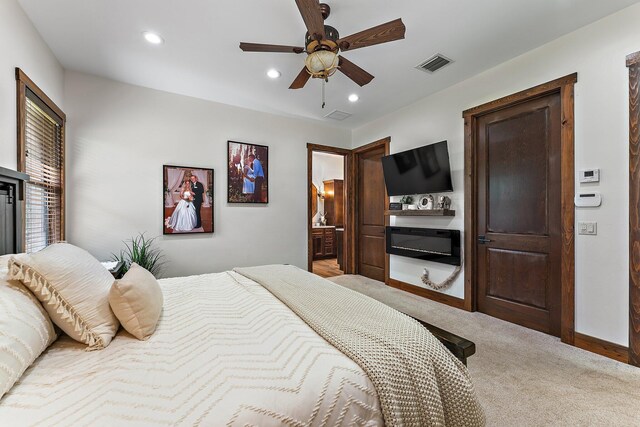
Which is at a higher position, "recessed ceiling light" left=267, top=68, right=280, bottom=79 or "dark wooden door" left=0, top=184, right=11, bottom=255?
"recessed ceiling light" left=267, top=68, right=280, bottom=79

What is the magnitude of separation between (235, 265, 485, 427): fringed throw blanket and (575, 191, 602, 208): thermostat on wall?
2118 mm

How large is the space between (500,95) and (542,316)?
228 cm

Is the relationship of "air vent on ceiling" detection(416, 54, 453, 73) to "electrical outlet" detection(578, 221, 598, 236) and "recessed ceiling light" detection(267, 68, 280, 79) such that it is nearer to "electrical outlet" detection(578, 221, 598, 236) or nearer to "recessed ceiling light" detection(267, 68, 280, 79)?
"recessed ceiling light" detection(267, 68, 280, 79)

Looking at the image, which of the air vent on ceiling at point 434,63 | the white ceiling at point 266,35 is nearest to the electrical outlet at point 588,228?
the white ceiling at point 266,35

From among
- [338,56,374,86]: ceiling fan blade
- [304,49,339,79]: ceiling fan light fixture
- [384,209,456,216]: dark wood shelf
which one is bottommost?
[384,209,456,216]: dark wood shelf

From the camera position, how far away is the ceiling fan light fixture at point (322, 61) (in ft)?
6.38

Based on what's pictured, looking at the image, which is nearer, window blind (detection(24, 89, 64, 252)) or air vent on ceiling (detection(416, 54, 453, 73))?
window blind (detection(24, 89, 64, 252))

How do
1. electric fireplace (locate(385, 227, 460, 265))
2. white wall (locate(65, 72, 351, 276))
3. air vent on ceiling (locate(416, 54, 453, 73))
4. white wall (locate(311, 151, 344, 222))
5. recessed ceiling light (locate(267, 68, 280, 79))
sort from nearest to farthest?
air vent on ceiling (locate(416, 54, 453, 73)) < recessed ceiling light (locate(267, 68, 280, 79)) < white wall (locate(65, 72, 351, 276)) < electric fireplace (locate(385, 227, 460, 265)) < white wall (locate(311, 151, 344, 222))

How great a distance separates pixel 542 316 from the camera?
8.62 ft

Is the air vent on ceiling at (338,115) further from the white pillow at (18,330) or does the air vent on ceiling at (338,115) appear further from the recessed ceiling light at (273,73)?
the white pillow at (18,330)

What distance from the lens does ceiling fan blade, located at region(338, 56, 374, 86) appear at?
87.5 inches

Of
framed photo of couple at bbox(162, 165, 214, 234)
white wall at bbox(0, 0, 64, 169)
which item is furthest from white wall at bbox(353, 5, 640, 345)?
white wall at bbox(0, 0, 64, 169)

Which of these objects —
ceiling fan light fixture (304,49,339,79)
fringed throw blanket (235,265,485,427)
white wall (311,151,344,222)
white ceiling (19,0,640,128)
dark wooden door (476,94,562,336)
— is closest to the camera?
fringed throw blanket (235,265,485,427)

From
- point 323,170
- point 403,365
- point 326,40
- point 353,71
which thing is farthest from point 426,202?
point 323,170
